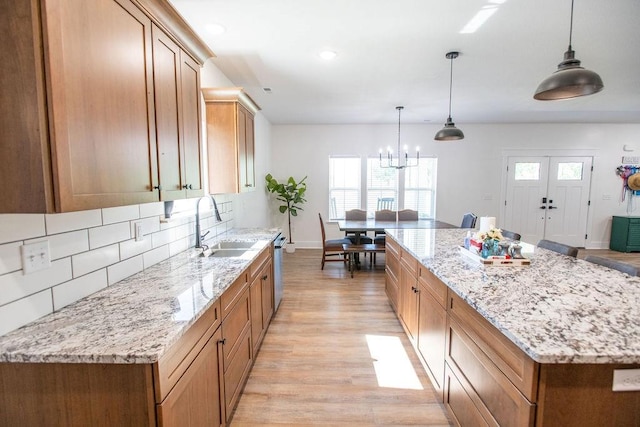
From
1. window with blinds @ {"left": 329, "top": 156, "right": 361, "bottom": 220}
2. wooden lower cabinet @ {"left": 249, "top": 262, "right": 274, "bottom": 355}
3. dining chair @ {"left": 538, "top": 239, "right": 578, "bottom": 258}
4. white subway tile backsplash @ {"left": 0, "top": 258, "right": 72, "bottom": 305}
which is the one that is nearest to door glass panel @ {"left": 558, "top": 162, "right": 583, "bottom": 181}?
window with blinds @ {"left": 329, "top": 156, "right": 361, "bottom": 220}

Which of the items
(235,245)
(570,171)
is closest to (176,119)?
(235,245)

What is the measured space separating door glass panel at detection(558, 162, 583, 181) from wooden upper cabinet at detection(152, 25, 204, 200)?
747cm

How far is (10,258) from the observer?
105 cm

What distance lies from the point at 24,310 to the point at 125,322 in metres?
0.37

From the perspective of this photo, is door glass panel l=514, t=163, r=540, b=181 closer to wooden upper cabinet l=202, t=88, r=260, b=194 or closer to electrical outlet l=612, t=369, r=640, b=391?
wooden upper cabinet l=202, t=88, r=260, b=194

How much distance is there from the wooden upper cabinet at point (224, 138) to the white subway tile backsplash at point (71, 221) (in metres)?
1.37

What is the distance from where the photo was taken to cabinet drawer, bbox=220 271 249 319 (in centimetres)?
157

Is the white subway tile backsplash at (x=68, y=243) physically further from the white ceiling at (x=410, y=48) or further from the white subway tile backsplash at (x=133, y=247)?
the white ceiling at (x=410, y=48)

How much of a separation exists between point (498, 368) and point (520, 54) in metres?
3.08

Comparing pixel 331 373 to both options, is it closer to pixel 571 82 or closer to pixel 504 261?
pixel 504 261

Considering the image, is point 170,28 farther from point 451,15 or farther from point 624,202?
point 624,202

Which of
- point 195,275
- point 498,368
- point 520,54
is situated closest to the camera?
point 498,368

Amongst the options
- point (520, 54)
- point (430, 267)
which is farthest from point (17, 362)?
point (520, 54)

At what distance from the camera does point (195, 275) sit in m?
1.72
